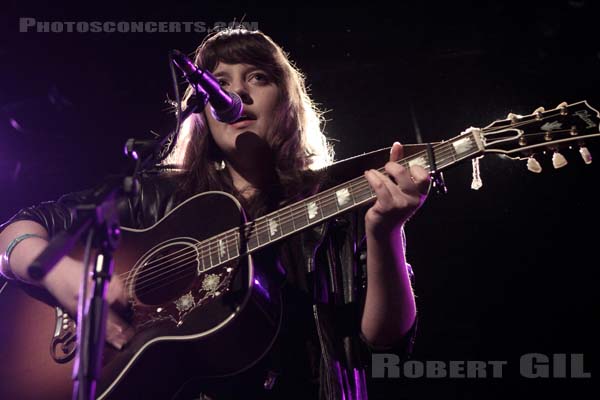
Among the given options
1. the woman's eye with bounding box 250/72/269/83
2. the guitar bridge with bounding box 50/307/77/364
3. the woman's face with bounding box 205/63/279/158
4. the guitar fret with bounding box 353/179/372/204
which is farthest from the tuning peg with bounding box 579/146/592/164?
the guitar bridge with bounding box 50/307/77/364

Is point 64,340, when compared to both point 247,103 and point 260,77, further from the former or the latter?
point 260,77

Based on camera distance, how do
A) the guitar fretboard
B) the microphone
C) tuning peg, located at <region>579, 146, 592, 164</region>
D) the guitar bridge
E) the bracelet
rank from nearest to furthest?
tuning peg, located at <region>579, 146, 592, 164</region> < the microphone < the guitar fretboard < the guitar bridge < the bracelet

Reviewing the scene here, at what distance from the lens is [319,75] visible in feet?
13.6

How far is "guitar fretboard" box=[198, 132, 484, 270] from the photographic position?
1864 millimetres

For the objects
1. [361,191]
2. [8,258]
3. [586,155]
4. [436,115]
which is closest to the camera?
[586,155]

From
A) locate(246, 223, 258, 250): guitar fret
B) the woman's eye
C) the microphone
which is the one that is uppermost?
the woman's eye

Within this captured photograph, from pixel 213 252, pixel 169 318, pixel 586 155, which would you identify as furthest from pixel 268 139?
pixel 586 155

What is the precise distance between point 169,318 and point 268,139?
0.97 metres

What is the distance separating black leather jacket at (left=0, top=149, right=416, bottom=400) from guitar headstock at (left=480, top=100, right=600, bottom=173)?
0.47 metres

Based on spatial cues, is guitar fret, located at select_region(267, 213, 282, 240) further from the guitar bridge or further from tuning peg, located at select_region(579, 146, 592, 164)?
tuning peg, located at select_region(579, 146, 592, 164)

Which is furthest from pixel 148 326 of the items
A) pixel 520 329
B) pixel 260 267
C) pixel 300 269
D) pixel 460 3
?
pixel 460 3

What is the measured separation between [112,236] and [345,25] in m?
3.03

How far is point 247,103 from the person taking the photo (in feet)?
7.67

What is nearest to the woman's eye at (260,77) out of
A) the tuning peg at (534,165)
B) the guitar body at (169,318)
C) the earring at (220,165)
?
the earring at (220,165)
